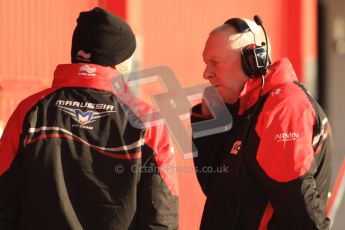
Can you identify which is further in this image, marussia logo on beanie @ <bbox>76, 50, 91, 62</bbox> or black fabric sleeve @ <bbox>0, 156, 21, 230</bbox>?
marussia logo on beanie @ <bbox>76, 50, 91, 62</bbox>

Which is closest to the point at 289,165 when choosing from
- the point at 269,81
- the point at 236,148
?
the point at 236,148

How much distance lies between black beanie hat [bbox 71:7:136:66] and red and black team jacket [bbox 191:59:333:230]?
54cm

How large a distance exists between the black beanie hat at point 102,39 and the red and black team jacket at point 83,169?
0.58 feet

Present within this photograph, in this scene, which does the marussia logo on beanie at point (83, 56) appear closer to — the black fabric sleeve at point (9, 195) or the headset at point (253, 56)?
the black fabric sleeve at point (9, 195)

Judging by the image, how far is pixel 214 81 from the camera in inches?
124

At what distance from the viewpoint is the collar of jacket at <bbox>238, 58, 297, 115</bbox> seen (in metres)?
2.85

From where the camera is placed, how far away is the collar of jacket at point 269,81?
285 cm

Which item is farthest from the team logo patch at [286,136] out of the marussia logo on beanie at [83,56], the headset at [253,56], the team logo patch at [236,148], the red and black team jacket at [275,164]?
the marussia logo on beanie at [83,56]

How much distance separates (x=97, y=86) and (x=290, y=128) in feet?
2.31

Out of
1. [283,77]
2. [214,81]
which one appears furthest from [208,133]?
[283,77]

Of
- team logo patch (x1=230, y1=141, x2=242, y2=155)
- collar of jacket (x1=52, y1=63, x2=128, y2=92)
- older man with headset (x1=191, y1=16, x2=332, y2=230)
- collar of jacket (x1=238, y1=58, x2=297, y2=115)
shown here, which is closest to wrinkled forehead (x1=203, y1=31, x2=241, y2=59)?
older man with headset (x1=191, y1=16, x2=332, y2=230)

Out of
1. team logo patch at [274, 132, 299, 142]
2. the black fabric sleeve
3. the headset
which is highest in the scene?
the headset

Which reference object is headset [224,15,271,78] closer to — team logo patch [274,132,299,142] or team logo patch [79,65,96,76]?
team logo patch [274,132,299,142]

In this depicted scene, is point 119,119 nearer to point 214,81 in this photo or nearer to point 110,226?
point 110,226
